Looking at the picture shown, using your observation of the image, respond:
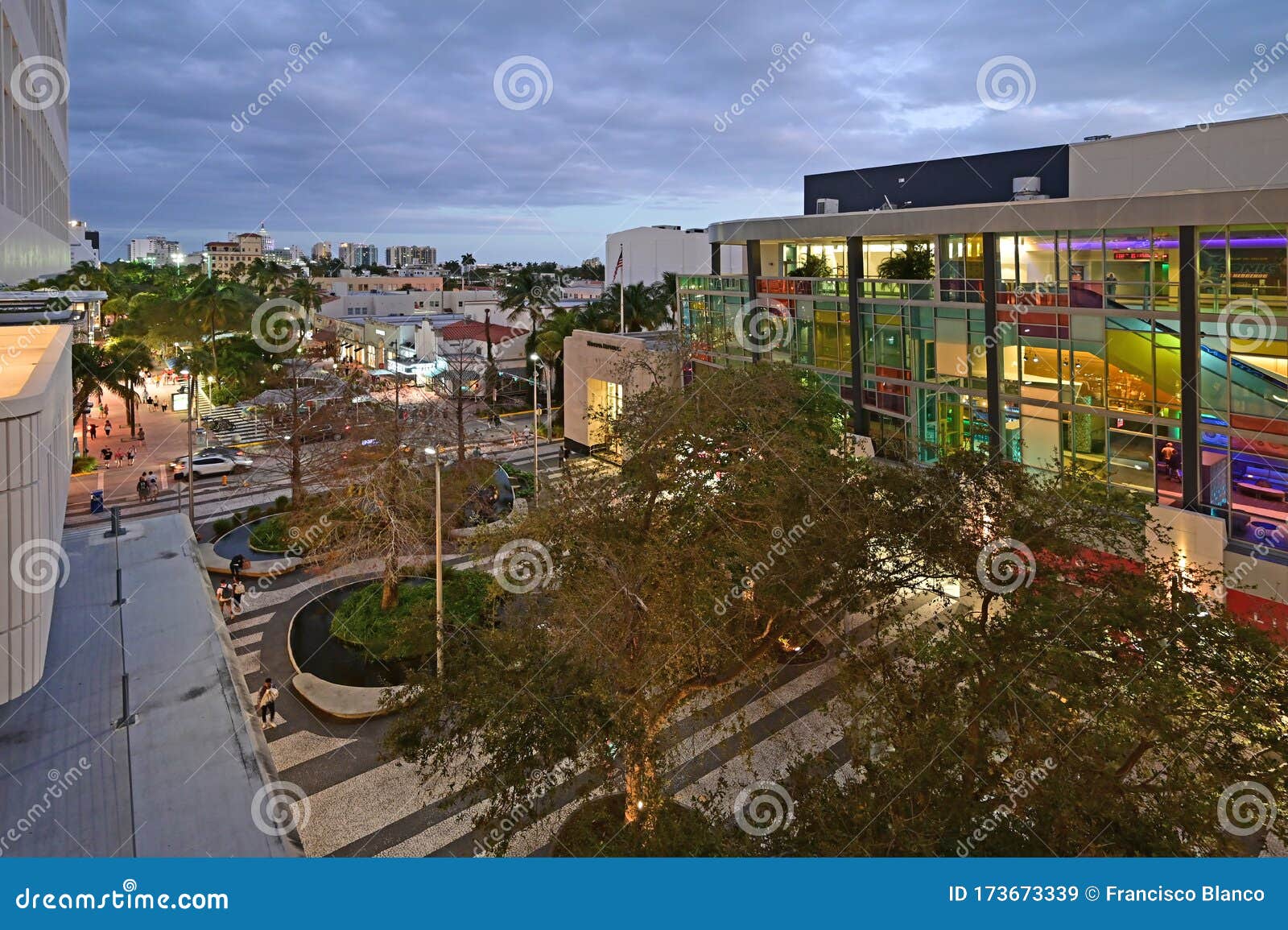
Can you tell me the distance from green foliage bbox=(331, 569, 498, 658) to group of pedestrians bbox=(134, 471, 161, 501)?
16.3m

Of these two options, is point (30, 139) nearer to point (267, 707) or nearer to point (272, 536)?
point (267, 707)

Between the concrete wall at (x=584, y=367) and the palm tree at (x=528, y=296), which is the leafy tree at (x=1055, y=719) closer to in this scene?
the concrete wall at (x=584, y=367)

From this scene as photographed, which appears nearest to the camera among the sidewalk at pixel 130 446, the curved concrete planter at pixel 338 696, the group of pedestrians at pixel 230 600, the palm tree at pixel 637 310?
the curved concrete planter at pixel 338 696

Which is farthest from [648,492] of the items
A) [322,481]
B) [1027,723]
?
[322,481]

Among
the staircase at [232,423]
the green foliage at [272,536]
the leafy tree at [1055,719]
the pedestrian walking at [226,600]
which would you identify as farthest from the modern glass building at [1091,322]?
the staircase at [232,423]

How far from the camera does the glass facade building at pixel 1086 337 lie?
55.8 ft

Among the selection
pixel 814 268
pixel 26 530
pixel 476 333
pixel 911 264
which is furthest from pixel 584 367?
pixel 26 530

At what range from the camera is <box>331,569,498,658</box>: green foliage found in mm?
19844

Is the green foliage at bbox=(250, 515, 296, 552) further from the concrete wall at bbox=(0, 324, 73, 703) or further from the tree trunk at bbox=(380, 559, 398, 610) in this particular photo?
the concrete wall at bbox=(0, 324, 73, 703)

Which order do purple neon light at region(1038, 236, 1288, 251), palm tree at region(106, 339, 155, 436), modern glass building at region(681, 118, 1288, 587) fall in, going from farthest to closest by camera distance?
palm tree at region(106, 339, 155, 436) < modern glass building at region(681, 118, 1288, 587) < purple neon light at region(1038, 236, 1288, 251)

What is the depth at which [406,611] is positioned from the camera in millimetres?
22125

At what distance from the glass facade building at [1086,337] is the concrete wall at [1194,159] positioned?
12.0 feet

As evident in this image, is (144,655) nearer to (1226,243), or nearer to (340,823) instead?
(340,823)

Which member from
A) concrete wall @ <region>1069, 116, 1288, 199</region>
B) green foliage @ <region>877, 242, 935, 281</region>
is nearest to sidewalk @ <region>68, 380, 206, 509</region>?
green foliage @ <region>877, 242, 935, 281</region>
